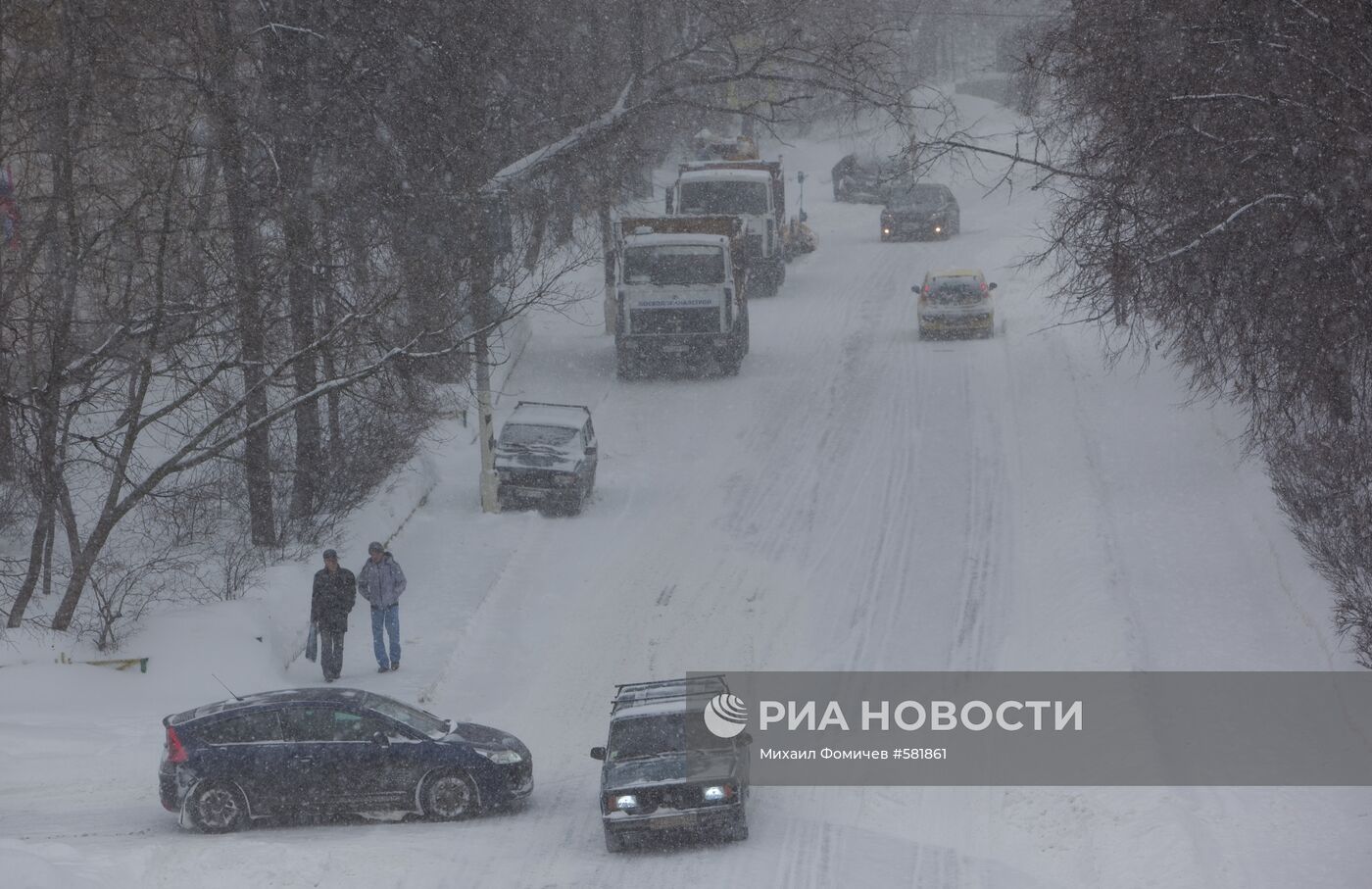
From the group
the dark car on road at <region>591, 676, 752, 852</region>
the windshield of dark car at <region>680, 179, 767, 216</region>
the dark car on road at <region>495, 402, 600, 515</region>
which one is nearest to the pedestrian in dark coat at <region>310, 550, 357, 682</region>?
the dark car on road at <region>591, 676, 752, 852</region>

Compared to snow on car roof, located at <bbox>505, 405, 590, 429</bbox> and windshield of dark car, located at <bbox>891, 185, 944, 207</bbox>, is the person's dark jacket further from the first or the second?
windshield of dark car, located at <bbox>891, 185, 944, 207</bbox>

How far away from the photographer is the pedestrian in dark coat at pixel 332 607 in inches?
623

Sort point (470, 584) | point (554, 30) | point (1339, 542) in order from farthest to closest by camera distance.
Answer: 1. point (554, 30)
2. point (470, 584)
3. point (1339, 542)

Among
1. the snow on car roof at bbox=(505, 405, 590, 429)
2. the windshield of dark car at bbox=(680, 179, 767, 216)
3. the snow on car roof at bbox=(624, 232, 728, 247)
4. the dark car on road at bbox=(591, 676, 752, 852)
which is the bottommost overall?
→ the dark car on road at bbox=(591, 676, 752, 852)

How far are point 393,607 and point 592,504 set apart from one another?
6370 millimetres

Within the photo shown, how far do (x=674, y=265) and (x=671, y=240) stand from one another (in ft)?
1.77

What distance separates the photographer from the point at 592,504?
22344 mm

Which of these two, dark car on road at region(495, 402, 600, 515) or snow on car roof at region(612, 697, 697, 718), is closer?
snow on car roof at region(612, 697, 697, 718)

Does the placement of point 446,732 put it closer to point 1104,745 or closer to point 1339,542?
point 1104,745

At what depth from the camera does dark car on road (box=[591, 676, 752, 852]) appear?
443 inches

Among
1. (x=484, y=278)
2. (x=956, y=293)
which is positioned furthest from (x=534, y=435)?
(x=956, y=293)

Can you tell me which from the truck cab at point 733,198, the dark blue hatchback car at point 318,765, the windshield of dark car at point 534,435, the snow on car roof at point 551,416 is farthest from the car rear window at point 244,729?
the truck cab at point 733,198

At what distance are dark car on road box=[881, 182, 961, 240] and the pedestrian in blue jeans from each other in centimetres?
3177

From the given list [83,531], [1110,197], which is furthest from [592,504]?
[1110,197]
